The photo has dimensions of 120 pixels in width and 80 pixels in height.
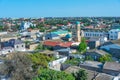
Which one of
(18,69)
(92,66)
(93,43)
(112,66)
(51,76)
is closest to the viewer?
(51,76)

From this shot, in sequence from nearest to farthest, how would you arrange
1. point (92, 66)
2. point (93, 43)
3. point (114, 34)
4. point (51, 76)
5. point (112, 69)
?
point (51, 76) → point (112, 69) → point (92, 66) → point (93, 43) → point (114, 34)

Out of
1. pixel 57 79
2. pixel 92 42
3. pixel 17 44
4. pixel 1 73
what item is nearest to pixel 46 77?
pixel 57 79

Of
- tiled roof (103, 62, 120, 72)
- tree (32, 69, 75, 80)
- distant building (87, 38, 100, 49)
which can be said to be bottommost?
distant building (87, 38, 100, 49)

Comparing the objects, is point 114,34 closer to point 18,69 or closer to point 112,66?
point 112,66

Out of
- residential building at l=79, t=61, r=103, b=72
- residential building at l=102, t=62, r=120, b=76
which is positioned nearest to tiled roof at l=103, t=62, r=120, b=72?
residential building at l=102, t=62, r=120, b=76

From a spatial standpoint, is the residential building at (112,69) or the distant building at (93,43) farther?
the distant building at (93,43)

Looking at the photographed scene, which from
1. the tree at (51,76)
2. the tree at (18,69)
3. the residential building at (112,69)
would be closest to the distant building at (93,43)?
the residential building at (112,69)

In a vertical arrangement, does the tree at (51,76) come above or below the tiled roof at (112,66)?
above

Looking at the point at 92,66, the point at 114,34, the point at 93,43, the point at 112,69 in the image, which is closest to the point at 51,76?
the point at 112,69

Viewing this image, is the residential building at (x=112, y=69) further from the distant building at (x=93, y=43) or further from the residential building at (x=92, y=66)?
the distant building at (x=93, y=43)

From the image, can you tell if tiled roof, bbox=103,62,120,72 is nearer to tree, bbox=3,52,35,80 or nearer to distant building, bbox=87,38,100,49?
tree, bbox=3,52,35,80

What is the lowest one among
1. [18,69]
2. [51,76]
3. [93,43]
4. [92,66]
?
[93,43]
